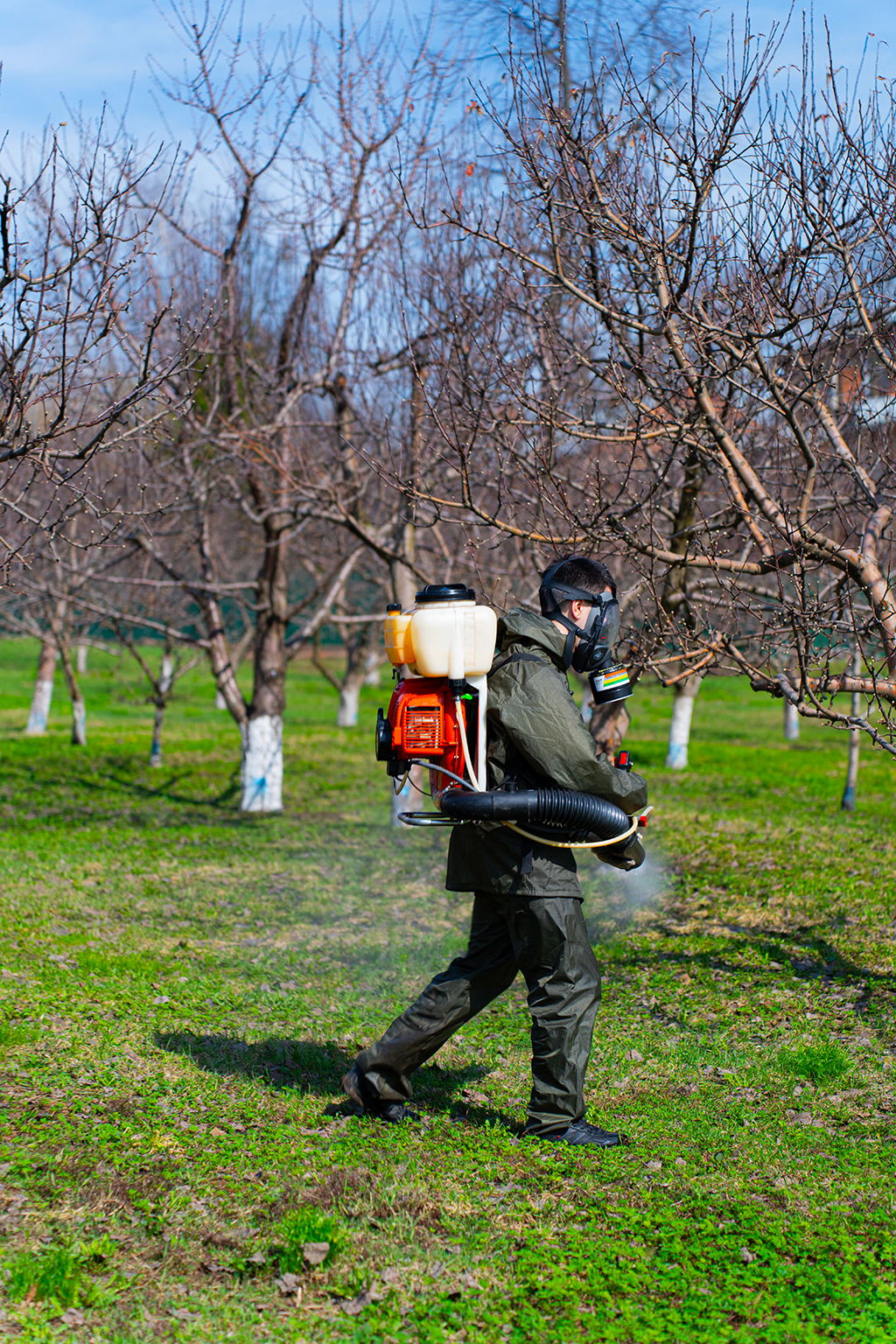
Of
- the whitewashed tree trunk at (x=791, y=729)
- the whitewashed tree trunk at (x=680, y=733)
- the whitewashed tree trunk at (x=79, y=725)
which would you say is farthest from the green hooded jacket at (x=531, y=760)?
the whitewashed tree trunk at (x=791, y=729)

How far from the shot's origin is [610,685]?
4.25 meters

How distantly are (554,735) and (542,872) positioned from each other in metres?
0.57

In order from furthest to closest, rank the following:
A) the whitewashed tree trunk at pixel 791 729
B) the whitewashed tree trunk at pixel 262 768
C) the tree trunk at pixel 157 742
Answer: the whitewashed tree trunk at pixel 791 729, the tree trunk at pixel 157 742, the whitewashed tree trunk at pixel 262 768

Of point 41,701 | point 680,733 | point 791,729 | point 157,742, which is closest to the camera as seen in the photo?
point 157,742

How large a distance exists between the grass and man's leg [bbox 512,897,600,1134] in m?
0.23

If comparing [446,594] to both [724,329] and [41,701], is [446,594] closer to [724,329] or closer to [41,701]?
[724,329]

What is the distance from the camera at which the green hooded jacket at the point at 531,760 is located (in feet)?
13.6

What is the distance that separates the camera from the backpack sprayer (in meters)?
4.06

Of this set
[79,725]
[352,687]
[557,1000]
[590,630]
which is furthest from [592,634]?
[352,687]

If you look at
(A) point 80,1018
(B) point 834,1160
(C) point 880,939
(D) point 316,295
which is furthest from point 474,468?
(B) point 834,1160

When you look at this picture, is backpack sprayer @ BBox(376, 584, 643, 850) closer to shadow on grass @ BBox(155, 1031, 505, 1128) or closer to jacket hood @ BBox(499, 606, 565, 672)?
jacket hood @ BBox(499, 606, 565, 672)

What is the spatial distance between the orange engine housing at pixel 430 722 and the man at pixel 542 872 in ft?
0.50

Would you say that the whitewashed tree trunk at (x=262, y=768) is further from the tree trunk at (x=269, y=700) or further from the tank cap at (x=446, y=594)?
the tank cap at (x=446, y=594)

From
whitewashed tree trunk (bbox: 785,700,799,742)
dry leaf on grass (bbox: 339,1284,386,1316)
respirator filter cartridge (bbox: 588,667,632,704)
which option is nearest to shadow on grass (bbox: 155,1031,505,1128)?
dry leaf on grass (bbox: 339,1284,386,1316)
